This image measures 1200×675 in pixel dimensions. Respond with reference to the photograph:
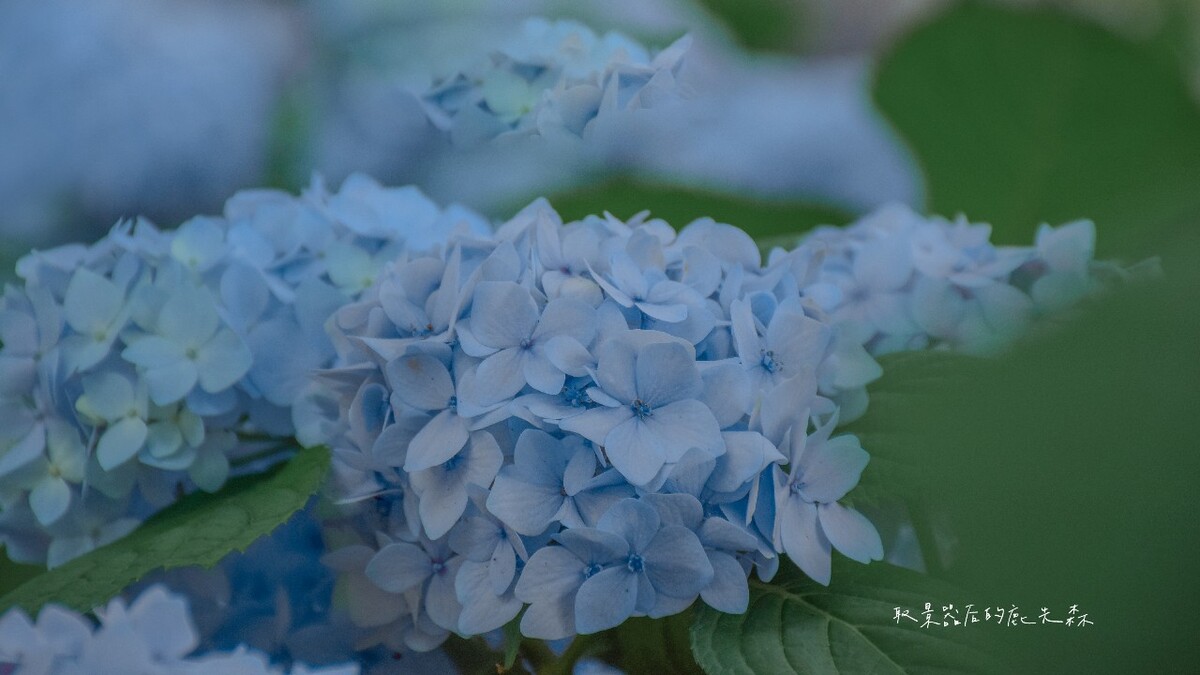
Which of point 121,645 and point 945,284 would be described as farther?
point 945,284

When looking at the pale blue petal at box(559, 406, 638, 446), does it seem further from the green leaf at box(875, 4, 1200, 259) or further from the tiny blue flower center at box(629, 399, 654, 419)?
the green leaf at box(875, 4, 1200, 259)

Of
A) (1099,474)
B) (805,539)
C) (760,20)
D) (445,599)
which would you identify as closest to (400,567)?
(445,599)

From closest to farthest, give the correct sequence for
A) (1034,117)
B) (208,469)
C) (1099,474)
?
(1099,474) → (208,469) → (1034,117)

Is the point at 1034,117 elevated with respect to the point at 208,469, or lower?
elevated

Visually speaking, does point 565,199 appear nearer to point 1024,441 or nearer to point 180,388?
point 180,388

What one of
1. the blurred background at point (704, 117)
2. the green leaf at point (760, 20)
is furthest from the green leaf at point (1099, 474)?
the green leaf at point (760, 20)

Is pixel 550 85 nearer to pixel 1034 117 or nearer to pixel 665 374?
pixel 665 374

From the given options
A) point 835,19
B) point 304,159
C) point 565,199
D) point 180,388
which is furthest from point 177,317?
point 835,19

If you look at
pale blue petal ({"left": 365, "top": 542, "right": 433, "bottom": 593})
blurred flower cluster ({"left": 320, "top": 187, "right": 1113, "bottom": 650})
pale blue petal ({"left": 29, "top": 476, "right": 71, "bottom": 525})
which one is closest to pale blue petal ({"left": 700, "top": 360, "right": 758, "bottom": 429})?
blurred flower cluster ({"left": 320, "top": 187, "right": 1113, "bottom": 650})
